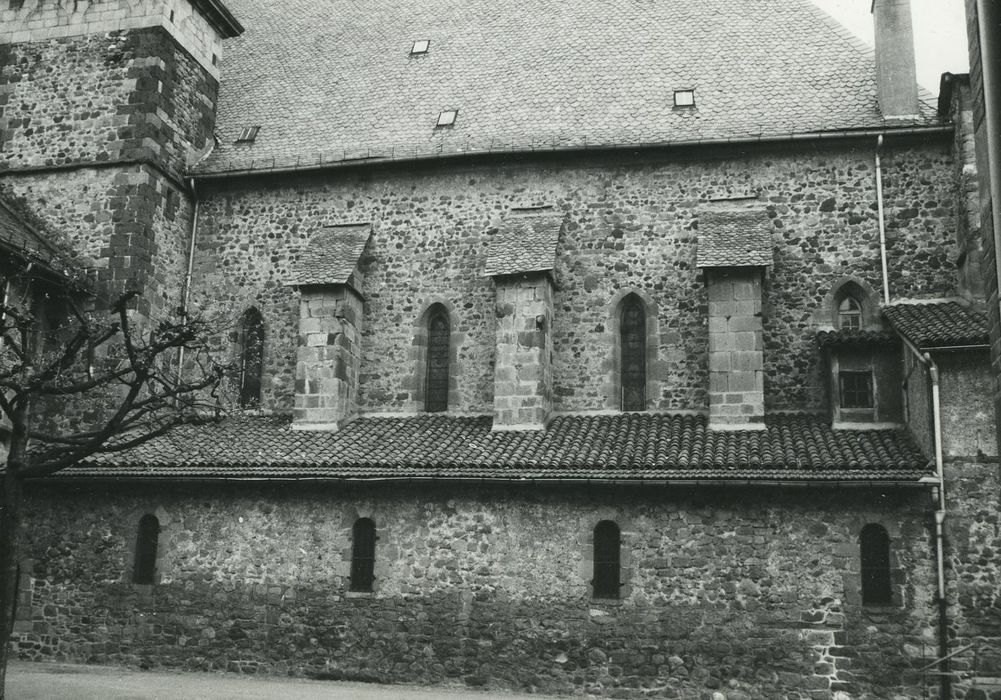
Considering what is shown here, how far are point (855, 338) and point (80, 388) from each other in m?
11.4

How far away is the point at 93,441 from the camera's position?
11.8 metres

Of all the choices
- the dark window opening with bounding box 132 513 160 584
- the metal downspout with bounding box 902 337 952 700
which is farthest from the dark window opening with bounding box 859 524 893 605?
the dark window opening with bounding box 132 513 160 584

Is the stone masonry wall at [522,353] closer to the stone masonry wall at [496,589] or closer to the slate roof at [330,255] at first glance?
the stone masonry wall at [496,589]

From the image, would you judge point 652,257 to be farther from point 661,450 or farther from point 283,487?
point 283,487

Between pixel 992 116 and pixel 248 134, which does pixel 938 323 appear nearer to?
pixel 992 116

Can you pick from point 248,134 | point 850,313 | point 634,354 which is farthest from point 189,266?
point 850,313

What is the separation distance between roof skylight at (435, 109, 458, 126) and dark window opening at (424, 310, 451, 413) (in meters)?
3.84

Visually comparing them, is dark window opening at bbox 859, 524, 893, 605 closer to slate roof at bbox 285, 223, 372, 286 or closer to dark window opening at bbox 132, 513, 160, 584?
slate roof at bbox 285, 223, 372, 286

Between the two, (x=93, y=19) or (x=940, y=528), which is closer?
(x=940, y=528)

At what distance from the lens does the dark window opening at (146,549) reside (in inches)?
632

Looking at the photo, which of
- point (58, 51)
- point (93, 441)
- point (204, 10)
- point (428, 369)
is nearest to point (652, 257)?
point (428, 369)

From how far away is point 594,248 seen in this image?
17.4 metres

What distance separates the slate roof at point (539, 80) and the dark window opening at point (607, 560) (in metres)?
7.11

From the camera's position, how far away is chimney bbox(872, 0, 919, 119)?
16594mm
